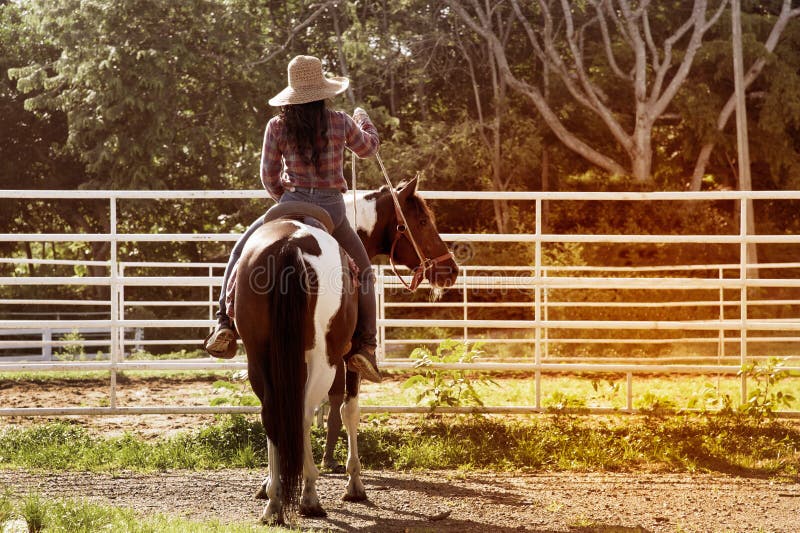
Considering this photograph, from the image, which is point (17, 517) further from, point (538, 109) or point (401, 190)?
point (538, 109)

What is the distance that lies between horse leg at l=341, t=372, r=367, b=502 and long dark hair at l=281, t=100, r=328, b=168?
4.33 ft

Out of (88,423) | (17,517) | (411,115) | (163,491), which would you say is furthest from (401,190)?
(411,115)

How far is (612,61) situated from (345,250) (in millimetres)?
17277

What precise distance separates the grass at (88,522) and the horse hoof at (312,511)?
39cm

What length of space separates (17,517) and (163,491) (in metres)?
1.08

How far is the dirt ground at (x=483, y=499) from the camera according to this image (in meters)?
4.54

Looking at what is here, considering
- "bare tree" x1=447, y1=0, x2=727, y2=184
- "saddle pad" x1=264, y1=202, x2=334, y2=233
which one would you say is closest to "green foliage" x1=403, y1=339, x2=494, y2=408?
"saddle pad" x1=264, y1=202, x2=334, y2=233

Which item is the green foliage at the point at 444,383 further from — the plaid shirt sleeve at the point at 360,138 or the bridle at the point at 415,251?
the plaid shirt sleeve at the point at 360,138

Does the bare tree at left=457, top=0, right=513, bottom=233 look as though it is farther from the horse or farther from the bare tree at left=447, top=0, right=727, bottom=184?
the horse

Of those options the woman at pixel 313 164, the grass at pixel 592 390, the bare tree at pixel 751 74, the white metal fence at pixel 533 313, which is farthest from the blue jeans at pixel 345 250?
the bare tree at pixel 751 74

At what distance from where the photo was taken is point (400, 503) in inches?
196

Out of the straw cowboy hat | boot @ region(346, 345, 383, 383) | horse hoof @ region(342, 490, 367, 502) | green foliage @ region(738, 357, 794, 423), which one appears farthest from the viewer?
green foliage @ region(738, 357, 794, 423)

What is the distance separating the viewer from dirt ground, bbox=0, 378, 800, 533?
4539 millimetres

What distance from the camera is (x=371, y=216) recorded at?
5.52 meters
